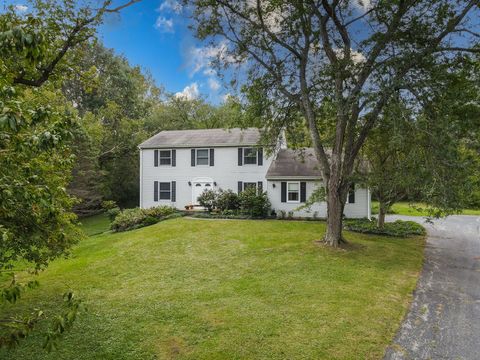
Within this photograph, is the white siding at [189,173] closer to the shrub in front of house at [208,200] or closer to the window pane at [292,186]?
the shrub in front of house at [208,200]

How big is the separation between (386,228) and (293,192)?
5.70m

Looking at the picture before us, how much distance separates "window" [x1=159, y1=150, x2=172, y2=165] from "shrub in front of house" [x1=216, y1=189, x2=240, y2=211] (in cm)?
495

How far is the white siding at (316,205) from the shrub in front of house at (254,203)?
1.94 ft

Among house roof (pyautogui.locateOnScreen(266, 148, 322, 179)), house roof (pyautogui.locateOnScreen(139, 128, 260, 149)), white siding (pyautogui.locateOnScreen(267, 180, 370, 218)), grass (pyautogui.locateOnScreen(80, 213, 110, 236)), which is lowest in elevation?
grass (pyautogui.locateOnScreen(80, 213, 110, 236))

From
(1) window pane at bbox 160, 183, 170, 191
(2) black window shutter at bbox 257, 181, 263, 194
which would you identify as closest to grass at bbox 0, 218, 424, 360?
(2) black window shutter at bbox 257, 181, 263, 194

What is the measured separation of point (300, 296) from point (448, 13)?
10485 mm

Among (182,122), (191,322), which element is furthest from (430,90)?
(182,122)

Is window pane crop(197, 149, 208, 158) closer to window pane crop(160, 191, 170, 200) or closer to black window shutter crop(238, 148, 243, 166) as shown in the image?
black window shutter crop(238, 148, 243, 166)

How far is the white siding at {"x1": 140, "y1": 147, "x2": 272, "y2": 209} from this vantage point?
2175 cm

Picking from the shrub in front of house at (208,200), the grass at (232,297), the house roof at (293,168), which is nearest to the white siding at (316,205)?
the house roof at (293,168)

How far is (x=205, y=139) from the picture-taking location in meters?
23.0

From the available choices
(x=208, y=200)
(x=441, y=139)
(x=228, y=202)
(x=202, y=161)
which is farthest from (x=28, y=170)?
(x=202, y=161)

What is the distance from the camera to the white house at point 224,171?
20203 mm

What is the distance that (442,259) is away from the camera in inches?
462
